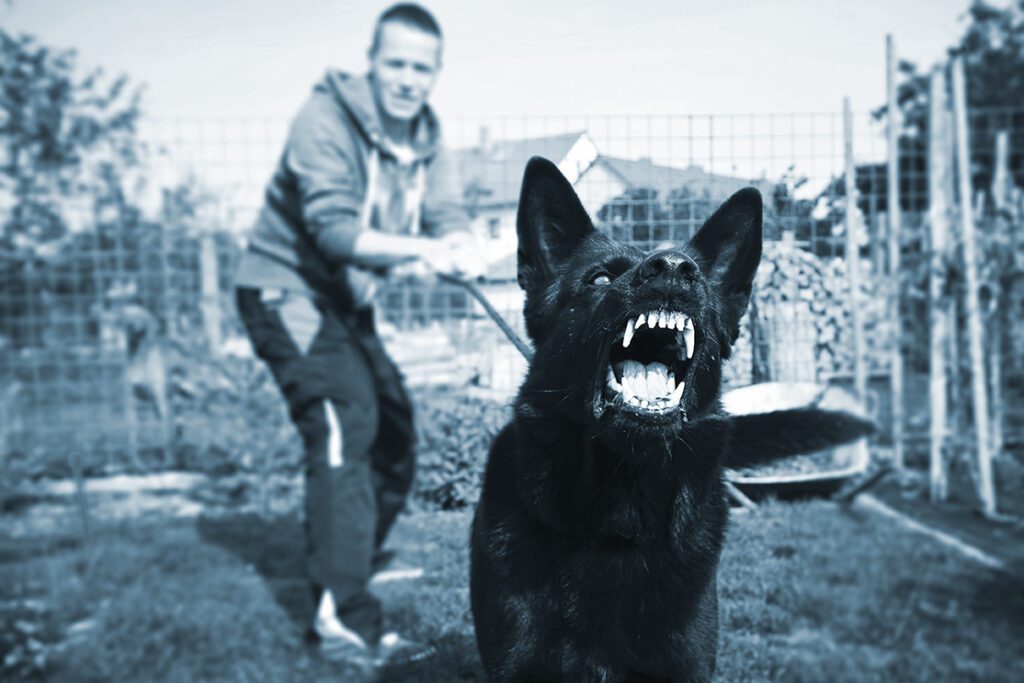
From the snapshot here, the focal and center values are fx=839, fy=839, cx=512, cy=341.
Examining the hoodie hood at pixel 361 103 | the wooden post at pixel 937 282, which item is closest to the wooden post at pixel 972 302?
the wooden post at pixel 937 282

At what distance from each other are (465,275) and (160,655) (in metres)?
2.17

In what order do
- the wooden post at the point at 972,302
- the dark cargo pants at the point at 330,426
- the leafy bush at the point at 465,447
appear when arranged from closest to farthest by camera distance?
the leafy bush at the point at 465,447 → the dark cargo pants at the point at 330,426 → the wooden post at the point at 972,302

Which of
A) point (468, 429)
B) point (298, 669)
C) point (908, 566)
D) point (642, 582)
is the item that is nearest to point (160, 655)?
point (298, 669)

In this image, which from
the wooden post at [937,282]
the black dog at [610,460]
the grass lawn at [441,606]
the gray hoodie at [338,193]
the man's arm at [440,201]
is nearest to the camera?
the black dog at [610,460]

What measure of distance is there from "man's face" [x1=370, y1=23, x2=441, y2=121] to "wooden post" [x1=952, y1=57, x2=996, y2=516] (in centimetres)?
335

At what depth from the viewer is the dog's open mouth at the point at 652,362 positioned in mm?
1378

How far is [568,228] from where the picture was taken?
5.20ft

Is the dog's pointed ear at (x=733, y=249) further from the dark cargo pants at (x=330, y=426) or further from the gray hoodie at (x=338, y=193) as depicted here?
the dark cargo pants at (x=330, y=426)

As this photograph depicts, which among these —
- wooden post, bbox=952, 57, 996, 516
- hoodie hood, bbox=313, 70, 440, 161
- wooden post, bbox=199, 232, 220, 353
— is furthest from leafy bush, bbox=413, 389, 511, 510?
wooden post, bbox=199, 232, 220, 353

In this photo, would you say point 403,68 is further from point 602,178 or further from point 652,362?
point 652,362

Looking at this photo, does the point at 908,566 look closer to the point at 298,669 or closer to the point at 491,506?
the point at 298,669

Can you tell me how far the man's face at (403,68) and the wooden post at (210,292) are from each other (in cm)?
324

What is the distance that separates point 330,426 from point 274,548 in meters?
1.83

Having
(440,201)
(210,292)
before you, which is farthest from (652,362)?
(210,292)
